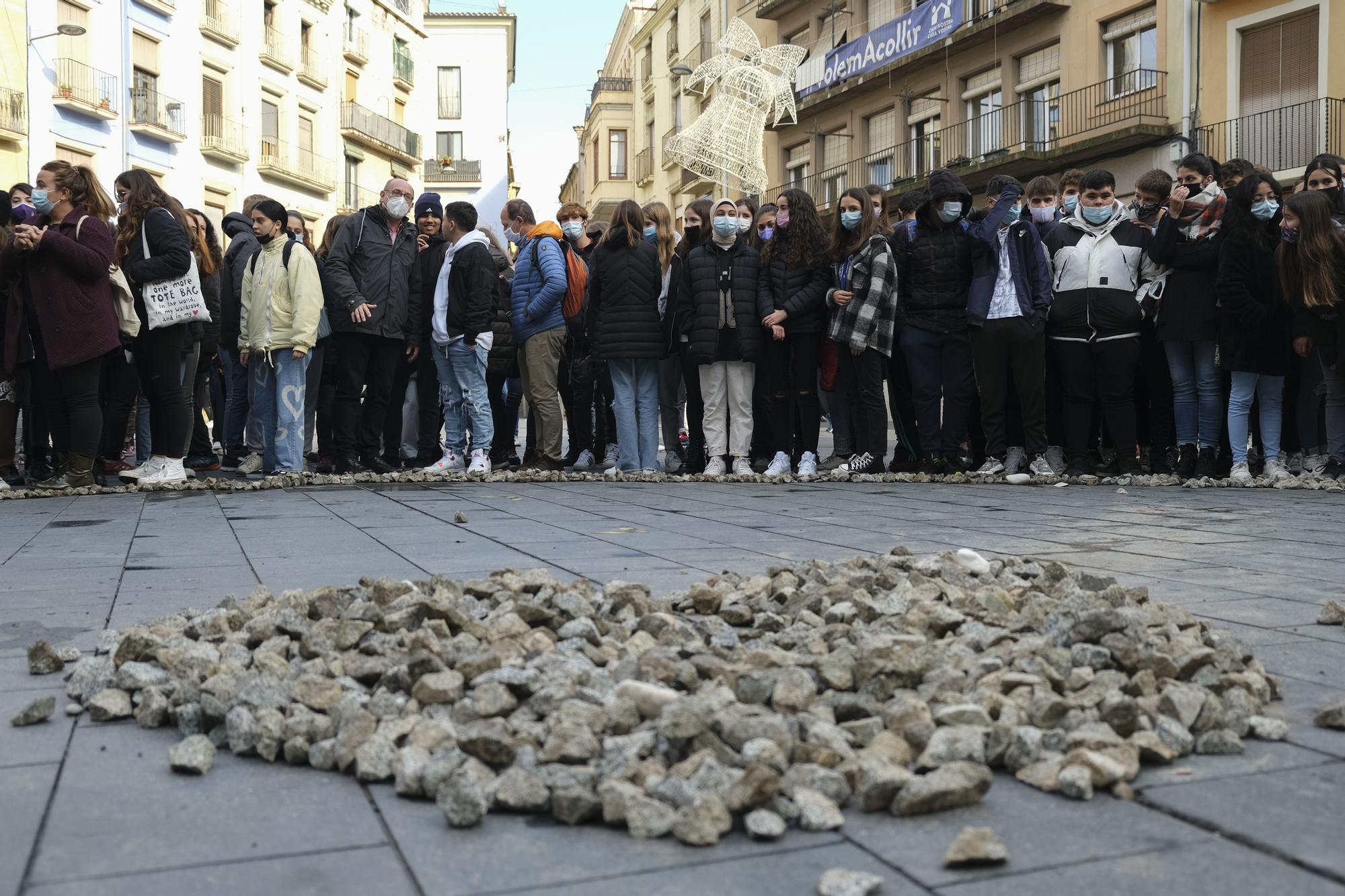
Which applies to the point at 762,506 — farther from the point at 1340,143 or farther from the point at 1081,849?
the point at 1340,143

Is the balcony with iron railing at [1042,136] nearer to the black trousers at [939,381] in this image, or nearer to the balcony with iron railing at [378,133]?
the black trousers at [939,381]

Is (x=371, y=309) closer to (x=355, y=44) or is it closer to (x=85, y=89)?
(x=85, y=89)

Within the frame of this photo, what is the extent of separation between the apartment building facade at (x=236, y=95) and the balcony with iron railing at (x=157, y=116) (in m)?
Answer: 0.04

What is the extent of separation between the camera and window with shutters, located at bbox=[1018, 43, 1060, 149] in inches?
970

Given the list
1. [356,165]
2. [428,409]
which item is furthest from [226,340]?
[356,165]

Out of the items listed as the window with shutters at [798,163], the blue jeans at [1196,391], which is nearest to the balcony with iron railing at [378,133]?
the window with shutters at [798,163]

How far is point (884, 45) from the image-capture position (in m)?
29.7

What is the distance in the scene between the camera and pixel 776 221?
9.60m

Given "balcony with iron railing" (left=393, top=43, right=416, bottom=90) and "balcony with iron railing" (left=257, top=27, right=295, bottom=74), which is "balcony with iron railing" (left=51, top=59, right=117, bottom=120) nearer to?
"balcony with iron railing" (left=257, top=27, right=295, bottom=74)

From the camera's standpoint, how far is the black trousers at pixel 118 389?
8078 mm

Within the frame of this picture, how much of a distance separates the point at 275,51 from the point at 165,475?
33935 mm

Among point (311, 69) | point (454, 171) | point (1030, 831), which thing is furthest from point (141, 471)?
point (454, 171)

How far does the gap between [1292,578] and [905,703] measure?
2483mm

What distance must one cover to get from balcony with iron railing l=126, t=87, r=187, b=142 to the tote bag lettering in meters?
26.9
